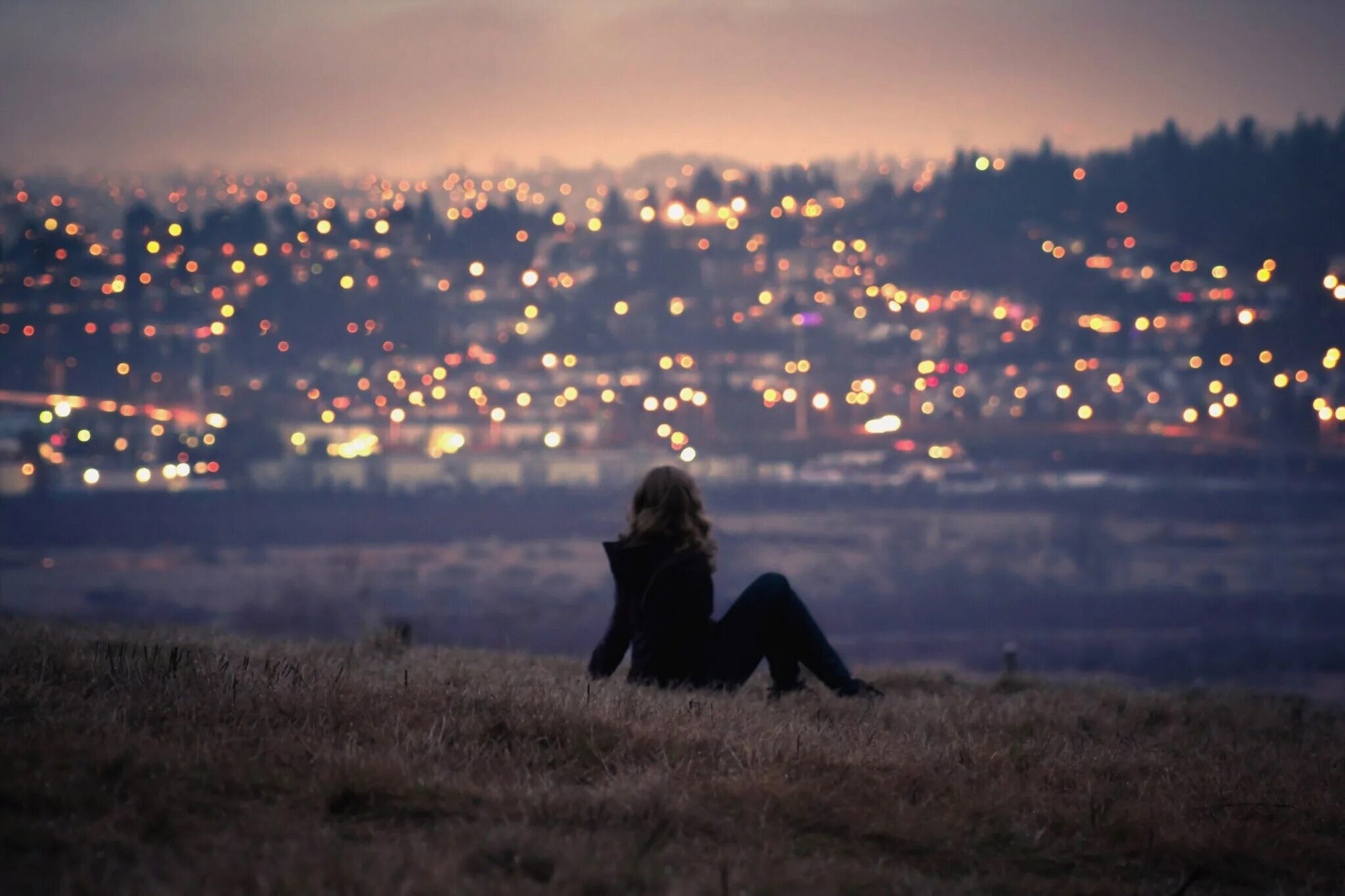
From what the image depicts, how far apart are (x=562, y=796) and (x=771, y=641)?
11.7ft

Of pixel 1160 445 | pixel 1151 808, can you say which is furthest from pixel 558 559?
pixel 1151 808

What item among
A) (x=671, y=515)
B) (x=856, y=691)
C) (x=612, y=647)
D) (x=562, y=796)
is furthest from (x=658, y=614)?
(x=562, y=796)

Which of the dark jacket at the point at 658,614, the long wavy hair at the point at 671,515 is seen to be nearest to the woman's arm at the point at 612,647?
the dark jacket at the point at 658,614

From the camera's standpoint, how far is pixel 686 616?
25.2 ft

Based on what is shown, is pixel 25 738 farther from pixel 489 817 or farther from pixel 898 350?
pixel 898 350

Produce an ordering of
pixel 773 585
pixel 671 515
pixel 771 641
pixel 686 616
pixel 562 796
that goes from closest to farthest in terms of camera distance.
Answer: pixel 562 796 → pixel 671 515 → pixel 686 616 → pixel 773 585 → pixel 771 641

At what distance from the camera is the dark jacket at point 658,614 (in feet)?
24.6

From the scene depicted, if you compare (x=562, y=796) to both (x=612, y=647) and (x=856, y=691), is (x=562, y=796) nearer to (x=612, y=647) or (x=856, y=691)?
(x=612, y=647)

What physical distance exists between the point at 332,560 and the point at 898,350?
4898 centimetres

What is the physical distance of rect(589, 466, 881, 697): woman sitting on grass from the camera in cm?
755

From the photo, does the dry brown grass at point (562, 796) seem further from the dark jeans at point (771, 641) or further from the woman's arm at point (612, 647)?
the dark jeans at point (771, 641)

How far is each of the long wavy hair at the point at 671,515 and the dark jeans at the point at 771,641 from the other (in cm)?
47

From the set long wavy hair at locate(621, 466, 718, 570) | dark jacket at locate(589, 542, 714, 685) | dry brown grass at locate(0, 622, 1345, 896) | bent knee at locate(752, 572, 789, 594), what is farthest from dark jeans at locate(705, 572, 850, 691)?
dry brown grass at locate(0, 622, 1345, 896)

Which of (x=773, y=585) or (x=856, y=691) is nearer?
(x=773, y=585)
